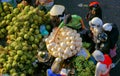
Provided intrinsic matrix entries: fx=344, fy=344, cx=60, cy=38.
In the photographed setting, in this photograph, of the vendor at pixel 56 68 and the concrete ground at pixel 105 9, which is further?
the concrete ground at pixel 105 9

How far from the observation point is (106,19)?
31.2 ft

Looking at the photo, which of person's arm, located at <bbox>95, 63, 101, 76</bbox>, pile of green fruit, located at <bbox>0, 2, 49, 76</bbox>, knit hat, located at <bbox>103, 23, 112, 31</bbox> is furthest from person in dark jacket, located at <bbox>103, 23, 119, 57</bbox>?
pile of green fruit, located at <bbox>0, 2, 49, 76</bbox>

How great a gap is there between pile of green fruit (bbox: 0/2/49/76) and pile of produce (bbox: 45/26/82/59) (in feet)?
1.36

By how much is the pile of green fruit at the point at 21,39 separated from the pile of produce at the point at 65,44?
0.42m

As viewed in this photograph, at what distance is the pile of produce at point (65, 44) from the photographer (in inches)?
283

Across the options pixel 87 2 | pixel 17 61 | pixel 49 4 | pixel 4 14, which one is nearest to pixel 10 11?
pixel 4 14

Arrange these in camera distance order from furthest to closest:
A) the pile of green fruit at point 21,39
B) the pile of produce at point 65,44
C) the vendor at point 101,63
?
1. the pile of green fruit at point 21,39
2. the pile of produce at point 65,44
3. the vendor at point 101,63

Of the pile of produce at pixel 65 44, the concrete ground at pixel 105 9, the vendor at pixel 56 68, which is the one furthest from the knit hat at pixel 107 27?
the concrete ground at pixel 105 9

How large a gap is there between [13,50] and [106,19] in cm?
312

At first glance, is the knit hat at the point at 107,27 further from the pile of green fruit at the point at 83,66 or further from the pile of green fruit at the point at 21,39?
the pile of green fruit at the point at 21,39

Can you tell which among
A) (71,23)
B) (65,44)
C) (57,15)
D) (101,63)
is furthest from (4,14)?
(101,63)

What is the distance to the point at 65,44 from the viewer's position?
727 centimetres

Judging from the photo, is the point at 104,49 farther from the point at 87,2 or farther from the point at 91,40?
the point at 87,2

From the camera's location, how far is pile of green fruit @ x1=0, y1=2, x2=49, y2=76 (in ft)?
24.0
